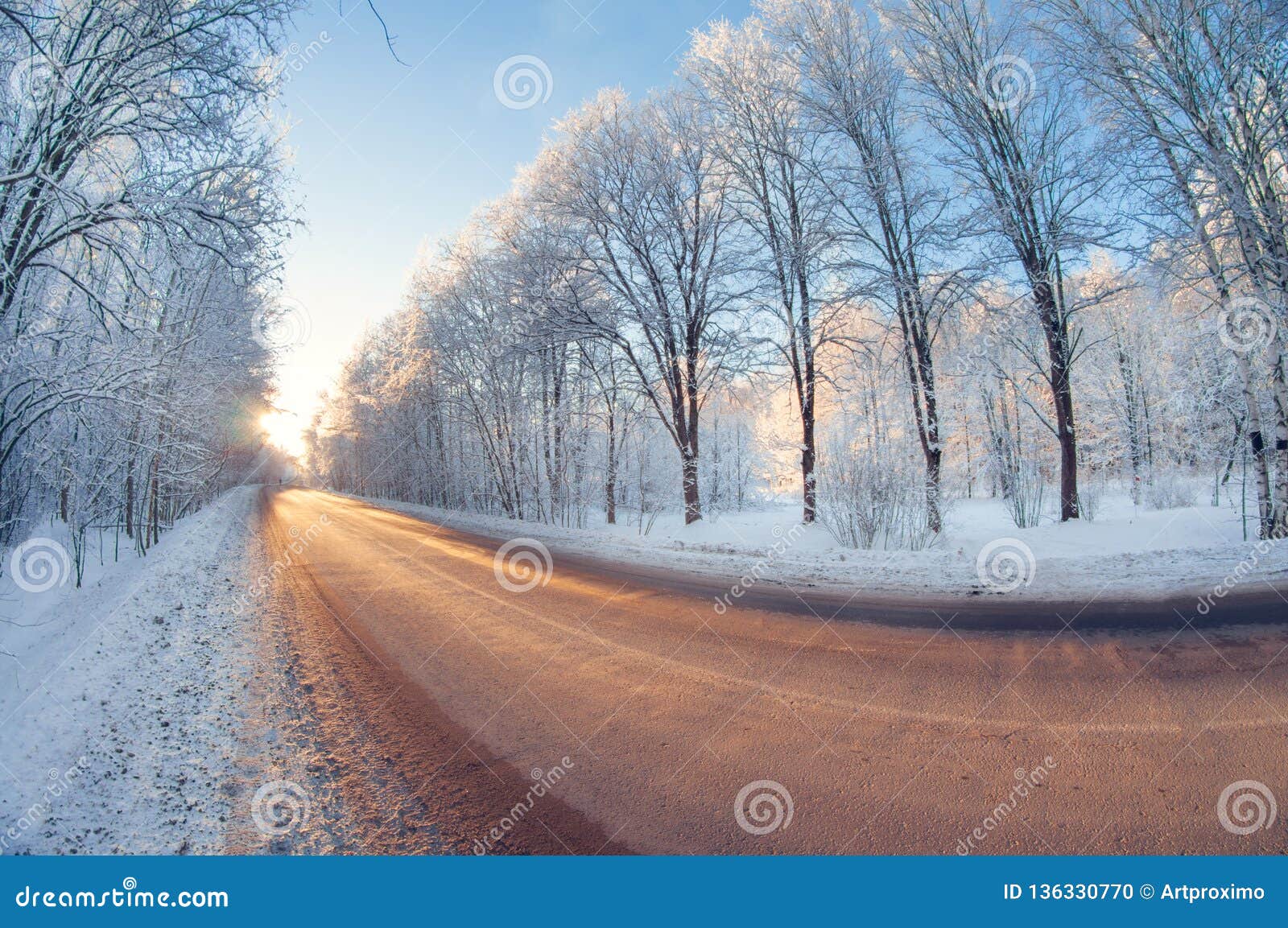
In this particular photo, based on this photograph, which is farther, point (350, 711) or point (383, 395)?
point (383, 395)

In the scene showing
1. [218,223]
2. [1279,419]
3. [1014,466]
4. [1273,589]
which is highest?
[218,223]

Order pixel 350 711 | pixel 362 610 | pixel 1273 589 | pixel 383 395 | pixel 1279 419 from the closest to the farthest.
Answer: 1. pixel 350 711
2. pixel 1273 589
3. pixel 362 610
4. pixel 1279 419
5. pixel 383 395

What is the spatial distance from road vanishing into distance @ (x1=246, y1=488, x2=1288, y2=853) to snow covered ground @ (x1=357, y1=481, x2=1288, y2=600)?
1078 mm

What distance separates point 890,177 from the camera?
13.6 meters

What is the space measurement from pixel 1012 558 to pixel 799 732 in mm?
7295

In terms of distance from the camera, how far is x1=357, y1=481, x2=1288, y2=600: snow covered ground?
6.66 meters

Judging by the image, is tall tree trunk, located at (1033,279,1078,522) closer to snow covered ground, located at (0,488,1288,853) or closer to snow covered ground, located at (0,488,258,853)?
snow covered ground, located at (0,488,1288,853)

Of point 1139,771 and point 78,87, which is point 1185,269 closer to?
point 1139,771

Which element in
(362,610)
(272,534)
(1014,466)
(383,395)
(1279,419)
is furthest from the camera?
(383,395)

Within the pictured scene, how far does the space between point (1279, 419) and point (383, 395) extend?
37.5 m

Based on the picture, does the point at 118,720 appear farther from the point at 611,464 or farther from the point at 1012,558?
the point at 611,464

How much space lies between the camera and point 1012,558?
28.1 ft

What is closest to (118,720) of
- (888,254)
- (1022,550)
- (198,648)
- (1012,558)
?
(198,648)

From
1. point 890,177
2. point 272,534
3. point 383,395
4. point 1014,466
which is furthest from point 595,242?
point 383,395
